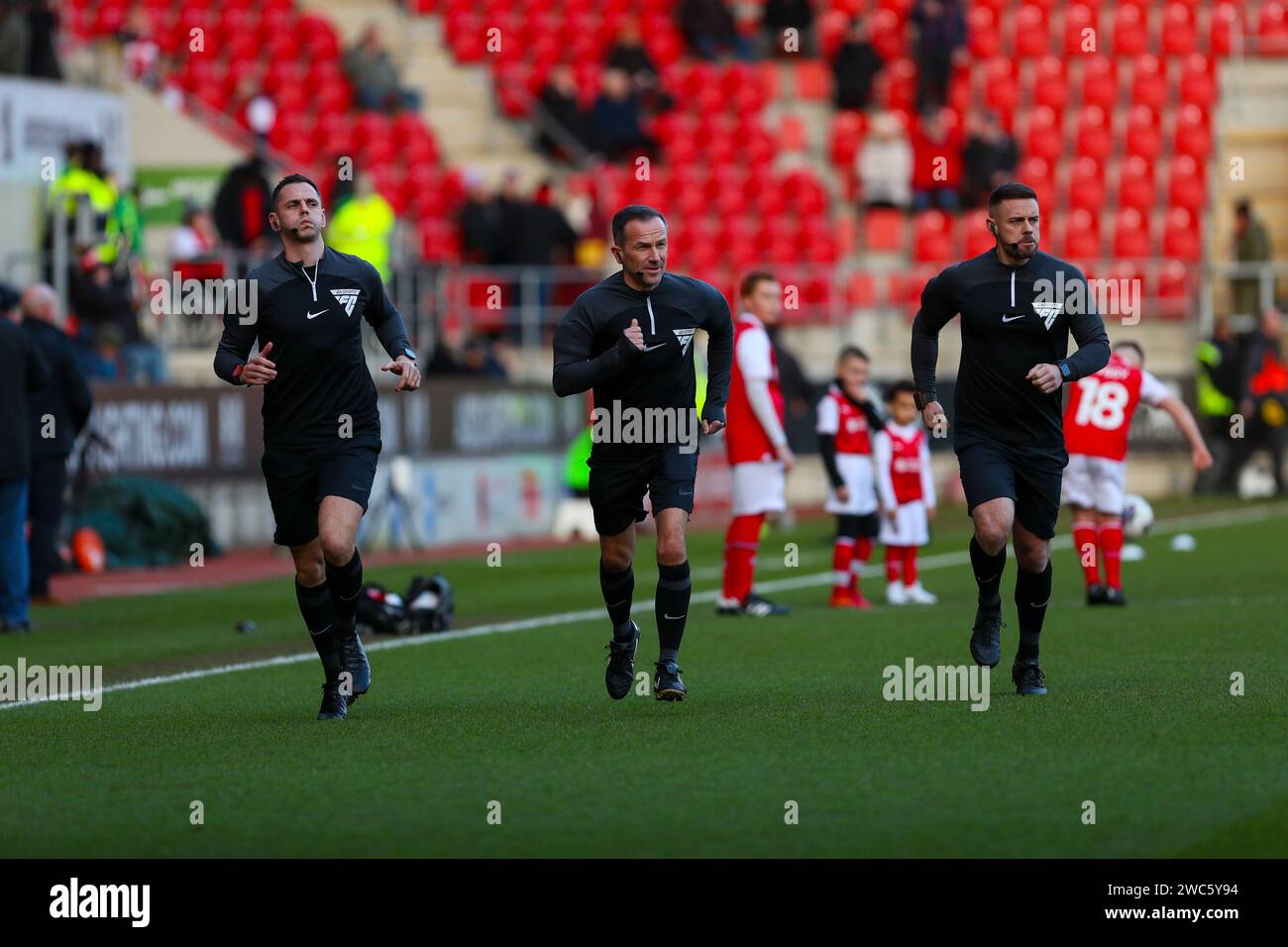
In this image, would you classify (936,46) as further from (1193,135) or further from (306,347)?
(306,347)

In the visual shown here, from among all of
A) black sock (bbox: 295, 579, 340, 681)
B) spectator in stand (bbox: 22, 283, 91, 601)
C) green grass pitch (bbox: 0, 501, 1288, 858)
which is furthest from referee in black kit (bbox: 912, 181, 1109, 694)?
spectator in stand (bbox: 22, 283, 91, 601)

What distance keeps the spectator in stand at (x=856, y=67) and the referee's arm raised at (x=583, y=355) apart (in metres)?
22.6

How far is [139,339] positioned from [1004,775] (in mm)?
16222

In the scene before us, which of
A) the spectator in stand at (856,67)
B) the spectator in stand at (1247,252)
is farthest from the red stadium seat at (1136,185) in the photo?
the spectator in stand at (856,67)

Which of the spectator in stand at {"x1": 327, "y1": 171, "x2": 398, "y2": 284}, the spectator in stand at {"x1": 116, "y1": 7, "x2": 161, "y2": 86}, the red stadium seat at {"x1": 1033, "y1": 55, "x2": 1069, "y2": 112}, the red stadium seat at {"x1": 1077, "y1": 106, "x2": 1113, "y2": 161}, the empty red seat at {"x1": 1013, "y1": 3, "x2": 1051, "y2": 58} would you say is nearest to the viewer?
the spectator in stand at {"x1": 327, "y1": 171, "x2": 398, "y2": 284}

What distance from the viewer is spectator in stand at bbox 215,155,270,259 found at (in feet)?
84.6

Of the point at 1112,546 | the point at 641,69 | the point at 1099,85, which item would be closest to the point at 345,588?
the point at 1112,546

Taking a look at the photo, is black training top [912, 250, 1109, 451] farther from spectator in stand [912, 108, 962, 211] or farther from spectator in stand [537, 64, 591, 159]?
spectator in stand [537, 64, 591, 159]

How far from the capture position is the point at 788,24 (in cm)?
3347

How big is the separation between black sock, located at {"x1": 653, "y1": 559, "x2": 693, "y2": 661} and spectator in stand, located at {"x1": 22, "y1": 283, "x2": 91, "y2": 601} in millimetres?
7586

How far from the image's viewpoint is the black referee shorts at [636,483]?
1066 cm

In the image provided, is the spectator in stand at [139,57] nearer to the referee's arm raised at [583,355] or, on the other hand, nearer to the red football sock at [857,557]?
the red football sock at [857,557]

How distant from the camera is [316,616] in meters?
10.6

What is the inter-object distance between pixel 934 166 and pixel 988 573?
20.8 metres
